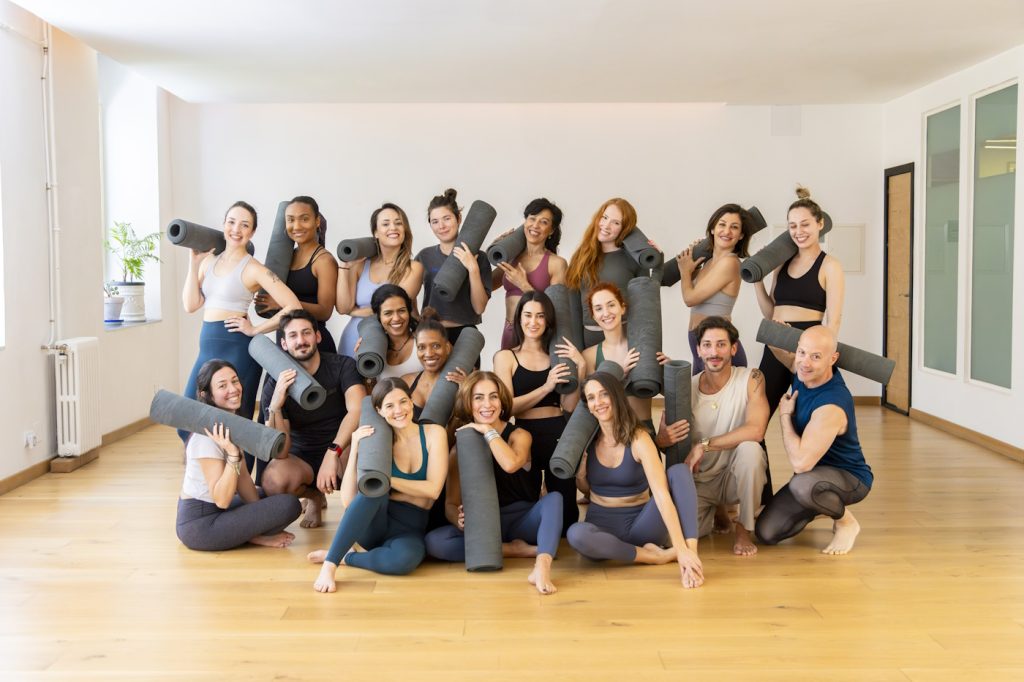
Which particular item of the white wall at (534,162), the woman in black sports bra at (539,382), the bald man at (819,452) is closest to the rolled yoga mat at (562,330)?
the woman in black sports bra at (539,382)

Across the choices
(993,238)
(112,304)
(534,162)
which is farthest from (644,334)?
(112,304)

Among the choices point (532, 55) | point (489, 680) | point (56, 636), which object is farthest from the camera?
point (532, 55)

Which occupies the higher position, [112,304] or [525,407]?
[112,304]

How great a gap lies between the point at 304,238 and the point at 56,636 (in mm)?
2022

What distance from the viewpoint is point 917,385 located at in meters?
6.62

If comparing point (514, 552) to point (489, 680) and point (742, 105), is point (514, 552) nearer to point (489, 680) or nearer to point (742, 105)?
point (489, 680)

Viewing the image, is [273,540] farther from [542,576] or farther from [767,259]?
[767,259]

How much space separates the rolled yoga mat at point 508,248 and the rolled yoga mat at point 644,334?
546 mm

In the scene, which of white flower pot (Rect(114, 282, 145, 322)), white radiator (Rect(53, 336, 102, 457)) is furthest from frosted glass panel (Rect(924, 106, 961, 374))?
white flower pot (Rect(114, 282, 145, 322))

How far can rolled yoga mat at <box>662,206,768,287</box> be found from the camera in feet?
13.5

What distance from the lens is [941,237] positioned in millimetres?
6262

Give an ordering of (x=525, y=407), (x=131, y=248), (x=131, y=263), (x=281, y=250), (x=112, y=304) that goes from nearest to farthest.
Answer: (x=525, y=407) < (x=281, y=250) < (x=112, y=304) < (x=131, y=263) < (x=131, y=248)

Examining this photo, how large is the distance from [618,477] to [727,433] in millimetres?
512

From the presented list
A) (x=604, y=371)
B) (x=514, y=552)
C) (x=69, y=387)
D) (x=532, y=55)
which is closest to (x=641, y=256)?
(x=604, y=371)
